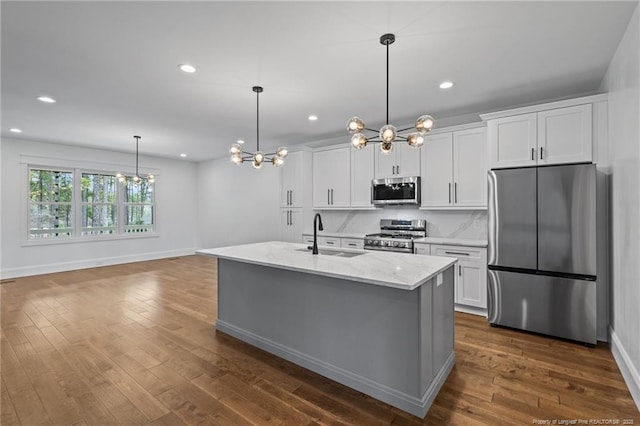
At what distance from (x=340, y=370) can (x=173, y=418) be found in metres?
1.18

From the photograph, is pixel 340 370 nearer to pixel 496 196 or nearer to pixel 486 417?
pixel 486 417

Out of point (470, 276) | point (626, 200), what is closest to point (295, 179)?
point (470, 276)

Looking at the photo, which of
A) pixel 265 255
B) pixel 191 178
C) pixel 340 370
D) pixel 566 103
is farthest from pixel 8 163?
pixel 566 103

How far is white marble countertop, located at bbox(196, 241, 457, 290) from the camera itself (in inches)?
75.8

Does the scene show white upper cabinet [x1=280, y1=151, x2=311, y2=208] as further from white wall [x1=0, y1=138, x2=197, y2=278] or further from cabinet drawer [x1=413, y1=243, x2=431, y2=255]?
white wall [x1=0, y1=138, x2=197, y2=278]

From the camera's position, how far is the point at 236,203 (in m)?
7.90

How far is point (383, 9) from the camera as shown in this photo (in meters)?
2.07

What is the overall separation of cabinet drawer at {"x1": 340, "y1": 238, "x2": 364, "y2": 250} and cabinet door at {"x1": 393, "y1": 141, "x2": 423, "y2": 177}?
1201 mm

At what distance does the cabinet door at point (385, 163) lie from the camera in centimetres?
474

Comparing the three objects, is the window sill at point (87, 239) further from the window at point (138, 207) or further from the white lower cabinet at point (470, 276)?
the white lower cabinet at point (470, 276)

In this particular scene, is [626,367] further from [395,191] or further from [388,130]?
[395,191]

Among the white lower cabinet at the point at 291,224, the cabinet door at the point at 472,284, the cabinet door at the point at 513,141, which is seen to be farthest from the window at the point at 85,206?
the cabinet door at the point at 513,141

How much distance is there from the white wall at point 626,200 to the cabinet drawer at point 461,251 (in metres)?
1.17

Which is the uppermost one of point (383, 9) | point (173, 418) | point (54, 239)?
point (383, 9)
